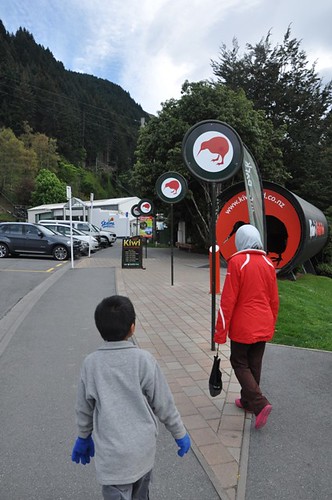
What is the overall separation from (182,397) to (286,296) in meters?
6.06

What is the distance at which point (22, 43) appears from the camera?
357ft

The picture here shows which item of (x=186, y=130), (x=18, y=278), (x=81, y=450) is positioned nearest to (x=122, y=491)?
(x=81, y=450)

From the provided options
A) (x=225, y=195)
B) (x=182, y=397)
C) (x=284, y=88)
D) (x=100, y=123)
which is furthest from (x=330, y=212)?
(x=100, y=123)

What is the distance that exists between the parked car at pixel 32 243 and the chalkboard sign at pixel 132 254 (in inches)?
158

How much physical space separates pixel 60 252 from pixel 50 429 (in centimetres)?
1494

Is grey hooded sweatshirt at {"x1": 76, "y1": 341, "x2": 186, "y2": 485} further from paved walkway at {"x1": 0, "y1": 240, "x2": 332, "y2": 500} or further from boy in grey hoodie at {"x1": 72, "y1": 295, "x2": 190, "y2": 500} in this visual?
paved walkway at {"x1": 0, "y1": 240, "x2": 332, "y2": 500}

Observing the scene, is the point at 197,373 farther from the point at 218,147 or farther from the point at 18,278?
the point at 18,278

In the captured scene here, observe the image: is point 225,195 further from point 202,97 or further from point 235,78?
point 235,78

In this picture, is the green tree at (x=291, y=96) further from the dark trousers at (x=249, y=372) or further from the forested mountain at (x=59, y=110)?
the forested mountain at (x=59, y=110)

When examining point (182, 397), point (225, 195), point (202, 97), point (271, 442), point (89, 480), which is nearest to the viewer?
point (89, 480)

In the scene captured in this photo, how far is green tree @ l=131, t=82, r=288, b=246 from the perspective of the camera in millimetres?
18109

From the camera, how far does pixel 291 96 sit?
28266 mm

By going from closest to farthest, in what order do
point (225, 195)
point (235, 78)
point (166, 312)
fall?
1. point (166, 312)
2. point (225, 195)
3. point (235, 78)

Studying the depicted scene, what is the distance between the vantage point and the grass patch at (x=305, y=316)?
5777mm
